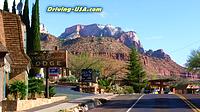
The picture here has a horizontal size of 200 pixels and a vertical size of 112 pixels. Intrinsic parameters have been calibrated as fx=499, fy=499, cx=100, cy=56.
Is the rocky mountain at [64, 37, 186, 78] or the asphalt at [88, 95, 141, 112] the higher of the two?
the rocky mountain at [64, 37, 186, 78]

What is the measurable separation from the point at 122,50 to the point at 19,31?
130 metres

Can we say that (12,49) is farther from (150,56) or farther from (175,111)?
(150,56)

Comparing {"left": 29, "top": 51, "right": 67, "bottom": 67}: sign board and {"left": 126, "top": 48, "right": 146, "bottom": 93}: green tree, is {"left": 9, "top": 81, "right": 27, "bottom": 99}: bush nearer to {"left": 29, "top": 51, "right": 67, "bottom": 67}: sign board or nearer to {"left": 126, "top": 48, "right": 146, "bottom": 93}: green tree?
{"left": 29, "top": 51, "right": 67, "bottom": 67}: sign board

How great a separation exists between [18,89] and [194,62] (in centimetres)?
6231

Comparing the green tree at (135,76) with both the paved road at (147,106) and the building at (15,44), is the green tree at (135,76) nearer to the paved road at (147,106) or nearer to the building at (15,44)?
the paved road at (147,106)

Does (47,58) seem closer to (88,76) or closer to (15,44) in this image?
(15,44)

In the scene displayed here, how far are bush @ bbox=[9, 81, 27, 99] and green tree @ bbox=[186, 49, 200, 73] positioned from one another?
202 ft

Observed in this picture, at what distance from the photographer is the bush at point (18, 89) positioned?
32.8 meters

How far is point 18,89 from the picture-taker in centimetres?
3288

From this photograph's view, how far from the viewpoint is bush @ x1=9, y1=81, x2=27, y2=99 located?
32812 mm

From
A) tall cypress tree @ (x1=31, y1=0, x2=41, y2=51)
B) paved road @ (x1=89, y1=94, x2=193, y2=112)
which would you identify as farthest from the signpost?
tall cypress tree @ (x1=31, y1=0, x2=41, y2=51)

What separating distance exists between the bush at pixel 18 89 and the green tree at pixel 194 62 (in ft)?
202

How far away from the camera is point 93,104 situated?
131ft

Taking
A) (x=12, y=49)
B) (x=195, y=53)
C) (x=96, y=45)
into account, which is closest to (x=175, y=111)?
(x=12, y=49)
